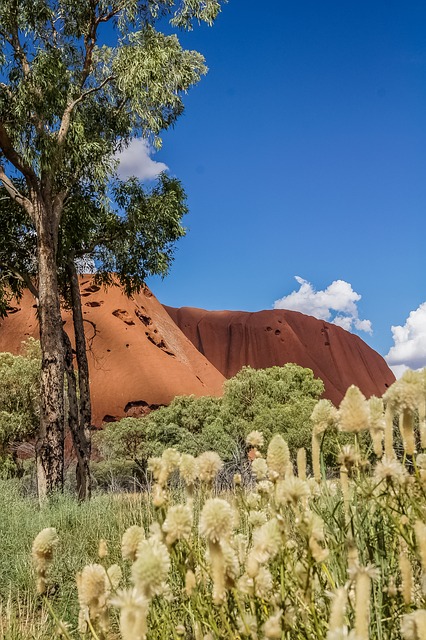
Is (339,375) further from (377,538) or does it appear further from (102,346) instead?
(377,538)

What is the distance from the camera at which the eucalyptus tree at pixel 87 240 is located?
13.6m

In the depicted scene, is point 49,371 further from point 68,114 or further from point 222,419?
point 222,419

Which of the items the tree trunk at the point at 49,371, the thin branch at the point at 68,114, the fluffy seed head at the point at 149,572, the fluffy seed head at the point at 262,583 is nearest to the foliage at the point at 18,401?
Answer: the tree trunk at the point at 49,371

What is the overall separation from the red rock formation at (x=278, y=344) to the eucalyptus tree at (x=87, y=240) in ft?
177

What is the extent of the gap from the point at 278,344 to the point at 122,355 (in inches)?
1290

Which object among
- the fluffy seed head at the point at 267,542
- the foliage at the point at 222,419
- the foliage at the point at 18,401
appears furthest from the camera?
the foliage at the point at 18,401

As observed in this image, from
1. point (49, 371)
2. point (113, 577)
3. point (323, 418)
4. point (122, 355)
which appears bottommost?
point (113, 577)

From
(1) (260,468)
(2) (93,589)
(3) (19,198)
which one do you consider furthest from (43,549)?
(3) (19,198)

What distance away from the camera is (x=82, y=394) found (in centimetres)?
1389

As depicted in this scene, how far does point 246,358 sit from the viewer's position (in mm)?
69500

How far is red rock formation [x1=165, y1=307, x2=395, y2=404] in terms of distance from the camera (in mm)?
69500

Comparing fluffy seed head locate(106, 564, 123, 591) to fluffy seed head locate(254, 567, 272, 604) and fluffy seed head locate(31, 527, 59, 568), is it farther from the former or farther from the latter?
fluffy seed head locate(254, 567, 272, 604)

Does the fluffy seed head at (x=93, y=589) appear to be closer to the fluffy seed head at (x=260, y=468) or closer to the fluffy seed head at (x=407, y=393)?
the fluffy seed head at (x=260, y=468)

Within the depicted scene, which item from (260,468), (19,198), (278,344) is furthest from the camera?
(278,344)
